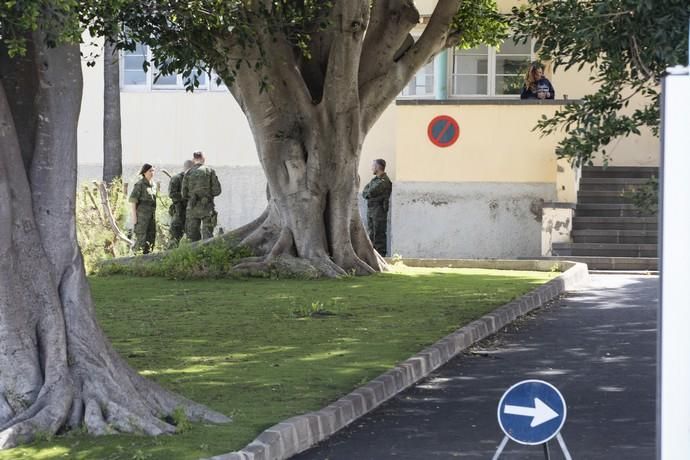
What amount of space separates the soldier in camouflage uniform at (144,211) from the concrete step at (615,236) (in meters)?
8.16

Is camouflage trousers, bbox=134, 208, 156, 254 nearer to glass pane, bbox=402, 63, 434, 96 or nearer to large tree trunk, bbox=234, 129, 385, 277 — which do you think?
large tree trunk, bbox=234, 129, 385, 277

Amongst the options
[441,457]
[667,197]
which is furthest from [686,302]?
[441,457]

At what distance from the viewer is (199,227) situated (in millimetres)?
24000

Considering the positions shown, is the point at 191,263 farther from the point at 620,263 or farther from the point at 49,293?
the point at 49,293

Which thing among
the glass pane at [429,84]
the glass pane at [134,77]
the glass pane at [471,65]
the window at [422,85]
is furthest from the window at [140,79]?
the glass pane at [471,65]

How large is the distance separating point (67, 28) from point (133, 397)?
87.6 inches

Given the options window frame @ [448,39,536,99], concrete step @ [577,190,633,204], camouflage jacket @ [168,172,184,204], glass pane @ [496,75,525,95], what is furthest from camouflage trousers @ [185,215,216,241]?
glass pane @ [496,75,525,95]

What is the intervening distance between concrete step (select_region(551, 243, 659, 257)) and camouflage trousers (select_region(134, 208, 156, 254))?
25.2 ft

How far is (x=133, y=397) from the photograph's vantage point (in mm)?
7875

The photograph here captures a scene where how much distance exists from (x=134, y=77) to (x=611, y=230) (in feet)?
40.1

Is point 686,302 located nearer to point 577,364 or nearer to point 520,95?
point 577,364

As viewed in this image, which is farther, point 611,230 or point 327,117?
point 611,230

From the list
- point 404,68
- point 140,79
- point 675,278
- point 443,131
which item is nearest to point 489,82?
point 443,131

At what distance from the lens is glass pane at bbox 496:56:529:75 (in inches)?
1166
